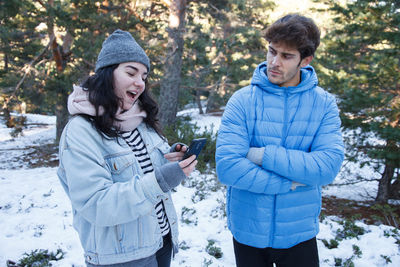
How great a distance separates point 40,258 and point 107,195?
2912 millimetres

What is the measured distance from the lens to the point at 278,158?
6.10 feet

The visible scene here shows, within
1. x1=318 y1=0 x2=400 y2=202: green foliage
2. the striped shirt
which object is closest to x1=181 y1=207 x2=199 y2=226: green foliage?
the striped shirt

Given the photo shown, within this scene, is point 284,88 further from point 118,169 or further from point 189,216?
point 189,216

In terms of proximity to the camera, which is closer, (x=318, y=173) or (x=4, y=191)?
(x=318, y=173)

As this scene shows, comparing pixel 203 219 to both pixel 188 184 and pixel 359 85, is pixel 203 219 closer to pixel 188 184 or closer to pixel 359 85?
pixel 188 184

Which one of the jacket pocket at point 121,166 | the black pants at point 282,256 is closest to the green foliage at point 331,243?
the black pants at point 282,256

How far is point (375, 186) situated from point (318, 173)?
31.9 feet

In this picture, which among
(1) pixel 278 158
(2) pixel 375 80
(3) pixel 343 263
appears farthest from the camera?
(2) pixel 375 80

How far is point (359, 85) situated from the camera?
21.1 ft

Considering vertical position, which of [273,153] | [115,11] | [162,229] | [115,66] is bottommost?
[162,229]

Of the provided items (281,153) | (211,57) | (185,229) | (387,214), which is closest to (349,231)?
(387,214)

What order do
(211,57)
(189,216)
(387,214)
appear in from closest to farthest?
1. (189,216)
2. (387,214)
3. (211,57)

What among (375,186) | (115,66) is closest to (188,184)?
(115,66)

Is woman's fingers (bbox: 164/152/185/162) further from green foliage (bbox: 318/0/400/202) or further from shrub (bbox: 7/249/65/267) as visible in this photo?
green foliage (bbox: 318/0/400/202)
